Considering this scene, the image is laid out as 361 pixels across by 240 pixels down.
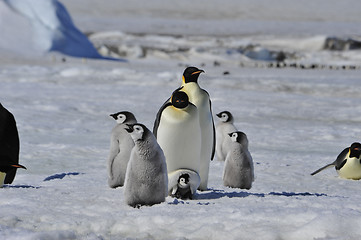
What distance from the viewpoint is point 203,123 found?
4594 mm

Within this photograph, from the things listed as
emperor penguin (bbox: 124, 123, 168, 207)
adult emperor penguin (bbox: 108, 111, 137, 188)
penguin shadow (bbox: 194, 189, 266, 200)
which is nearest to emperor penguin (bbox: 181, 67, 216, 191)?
penguin shadow (bbox: 194, 189, 266, 200)

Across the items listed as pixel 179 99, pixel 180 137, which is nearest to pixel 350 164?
pixel 180 137

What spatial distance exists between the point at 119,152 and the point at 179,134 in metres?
0.52

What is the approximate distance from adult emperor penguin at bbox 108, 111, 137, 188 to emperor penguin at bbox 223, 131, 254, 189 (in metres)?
0.83

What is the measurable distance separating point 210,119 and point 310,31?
49440mm

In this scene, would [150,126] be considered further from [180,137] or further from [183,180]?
[183,180]

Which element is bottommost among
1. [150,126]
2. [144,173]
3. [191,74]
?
[150,126]

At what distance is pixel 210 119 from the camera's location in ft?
15.3

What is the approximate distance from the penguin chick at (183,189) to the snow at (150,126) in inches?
3.4

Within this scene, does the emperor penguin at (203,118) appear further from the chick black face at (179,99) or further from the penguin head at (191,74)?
the chick black face at (179,99)

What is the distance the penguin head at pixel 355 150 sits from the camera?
5688 mm

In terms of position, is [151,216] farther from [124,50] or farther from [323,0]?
[323,0]

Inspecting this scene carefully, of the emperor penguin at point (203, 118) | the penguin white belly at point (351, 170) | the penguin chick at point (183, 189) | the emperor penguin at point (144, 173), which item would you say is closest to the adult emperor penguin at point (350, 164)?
the penguin white belly at point (351, 170)

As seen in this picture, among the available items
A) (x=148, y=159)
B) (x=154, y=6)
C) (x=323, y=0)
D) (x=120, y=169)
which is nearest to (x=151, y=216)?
(x=148, y=159)
